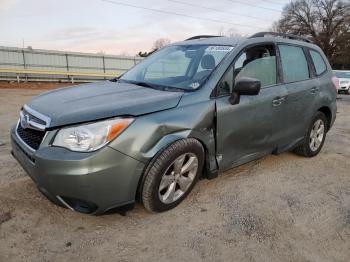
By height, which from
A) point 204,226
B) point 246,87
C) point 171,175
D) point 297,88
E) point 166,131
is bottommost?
point 204,226

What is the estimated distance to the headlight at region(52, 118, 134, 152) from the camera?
2.73m

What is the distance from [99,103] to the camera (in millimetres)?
3035


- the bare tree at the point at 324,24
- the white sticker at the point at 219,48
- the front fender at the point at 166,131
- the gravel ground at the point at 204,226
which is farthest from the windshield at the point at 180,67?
the bare tree at the point at 324,24

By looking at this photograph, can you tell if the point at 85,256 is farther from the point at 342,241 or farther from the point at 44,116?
the point at 342,241

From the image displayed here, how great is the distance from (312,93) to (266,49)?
106cm

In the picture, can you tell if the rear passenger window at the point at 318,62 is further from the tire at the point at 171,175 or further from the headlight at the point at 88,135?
the headlight at the point at 88,135

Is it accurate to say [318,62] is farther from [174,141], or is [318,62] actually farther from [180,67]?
[174,141]

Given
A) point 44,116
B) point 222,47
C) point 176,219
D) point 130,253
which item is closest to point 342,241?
point 176,219

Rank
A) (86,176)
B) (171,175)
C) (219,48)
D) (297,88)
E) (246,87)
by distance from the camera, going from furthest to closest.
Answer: (297,88) < (219,48) < (246,87) < (171,175) < (86,176)

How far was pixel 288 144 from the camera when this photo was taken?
4.55 metres

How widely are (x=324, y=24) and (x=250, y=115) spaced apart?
5879 centimetres

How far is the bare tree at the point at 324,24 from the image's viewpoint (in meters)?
53.2

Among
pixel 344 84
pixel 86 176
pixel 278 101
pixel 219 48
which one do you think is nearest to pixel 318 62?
pixel 278 101

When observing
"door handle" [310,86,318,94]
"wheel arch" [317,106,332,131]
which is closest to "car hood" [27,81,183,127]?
"door handle" [310,86,318,94]
